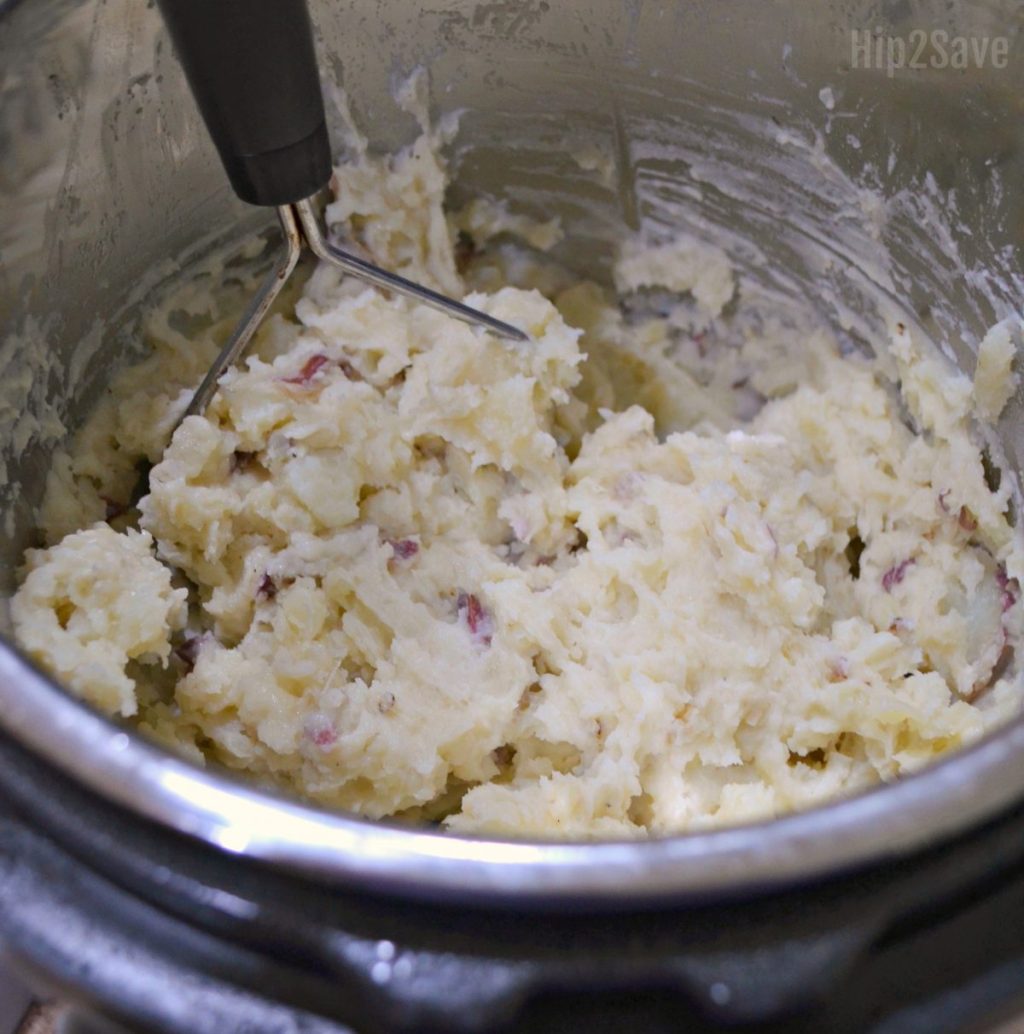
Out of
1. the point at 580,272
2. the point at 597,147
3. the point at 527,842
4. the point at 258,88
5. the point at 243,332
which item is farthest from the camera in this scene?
the point at 580,272

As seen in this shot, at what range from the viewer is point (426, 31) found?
1.39m

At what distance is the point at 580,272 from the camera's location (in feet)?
5.40

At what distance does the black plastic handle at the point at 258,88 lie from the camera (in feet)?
2.88

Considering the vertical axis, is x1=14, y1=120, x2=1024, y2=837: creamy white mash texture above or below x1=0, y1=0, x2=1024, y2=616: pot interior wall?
below

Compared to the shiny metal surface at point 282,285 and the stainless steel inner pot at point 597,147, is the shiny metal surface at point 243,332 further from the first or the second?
the stainless steel inner pot at point 597,147

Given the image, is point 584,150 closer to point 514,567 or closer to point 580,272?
point 580,272

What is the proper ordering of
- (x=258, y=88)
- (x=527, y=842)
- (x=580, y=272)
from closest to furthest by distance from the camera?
(x=527, y=842) → (x=258, y=88) → (x=580, y=272)

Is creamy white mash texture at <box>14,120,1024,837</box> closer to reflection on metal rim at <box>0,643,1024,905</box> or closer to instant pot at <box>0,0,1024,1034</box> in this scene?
instant pot at <box>0,0,1024,1034</box>

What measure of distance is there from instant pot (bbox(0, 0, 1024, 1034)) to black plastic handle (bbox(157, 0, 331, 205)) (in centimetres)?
30

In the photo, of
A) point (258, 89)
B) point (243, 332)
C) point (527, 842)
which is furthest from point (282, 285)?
point (527, 842)

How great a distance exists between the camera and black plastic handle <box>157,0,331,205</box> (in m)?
0.88

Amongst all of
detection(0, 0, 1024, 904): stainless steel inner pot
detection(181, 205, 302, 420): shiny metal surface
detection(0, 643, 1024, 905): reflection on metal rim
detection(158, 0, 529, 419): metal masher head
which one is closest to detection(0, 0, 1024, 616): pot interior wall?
detection(0, 0, 1024, 904): stainless steel inner pot

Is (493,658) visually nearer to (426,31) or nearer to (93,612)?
(93,612)

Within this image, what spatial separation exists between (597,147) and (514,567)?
63cm
